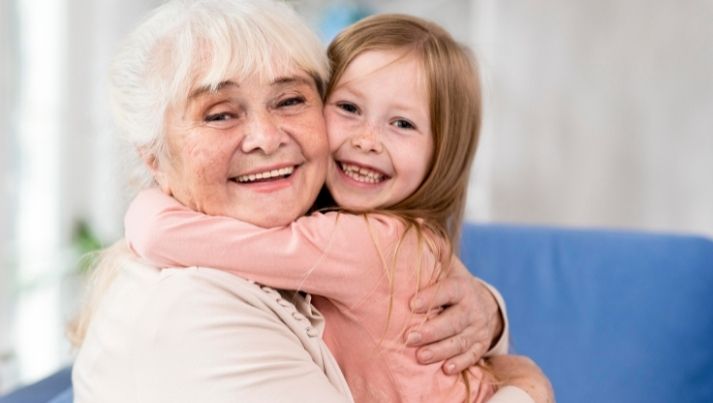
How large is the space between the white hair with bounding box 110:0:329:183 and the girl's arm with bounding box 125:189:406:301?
0.14 m

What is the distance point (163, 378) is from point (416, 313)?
1.47ft

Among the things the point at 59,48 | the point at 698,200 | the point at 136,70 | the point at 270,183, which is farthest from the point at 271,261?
the point at 59,48

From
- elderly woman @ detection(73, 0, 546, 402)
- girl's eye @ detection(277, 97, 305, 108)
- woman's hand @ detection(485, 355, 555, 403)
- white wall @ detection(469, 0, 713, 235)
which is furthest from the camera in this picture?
white wall @ detection(469, 0, 713, 235)

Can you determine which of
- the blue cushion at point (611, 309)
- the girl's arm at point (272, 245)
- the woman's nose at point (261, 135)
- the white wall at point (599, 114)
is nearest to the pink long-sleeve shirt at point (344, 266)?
the girl's arm at point (272, 245)

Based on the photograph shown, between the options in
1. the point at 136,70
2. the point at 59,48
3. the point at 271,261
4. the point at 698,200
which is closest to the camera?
the point at 271,261

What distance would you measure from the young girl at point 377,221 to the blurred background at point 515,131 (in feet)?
6.09

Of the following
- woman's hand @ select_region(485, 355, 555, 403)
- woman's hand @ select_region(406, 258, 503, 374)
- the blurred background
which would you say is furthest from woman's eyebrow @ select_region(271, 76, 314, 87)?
the blurred background

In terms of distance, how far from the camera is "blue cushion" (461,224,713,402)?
199 centimetres

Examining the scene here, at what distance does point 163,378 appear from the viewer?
113 cm

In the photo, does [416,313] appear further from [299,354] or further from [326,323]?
[299,354]

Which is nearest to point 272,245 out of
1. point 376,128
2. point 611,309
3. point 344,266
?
point 344,266

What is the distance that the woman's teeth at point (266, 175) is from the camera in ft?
4.38

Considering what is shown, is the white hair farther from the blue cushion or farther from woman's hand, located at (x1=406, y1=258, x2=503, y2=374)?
the blue cushion

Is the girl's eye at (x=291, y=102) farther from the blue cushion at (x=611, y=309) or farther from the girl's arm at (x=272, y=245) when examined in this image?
the blue cushion at (x=611, y=309)
